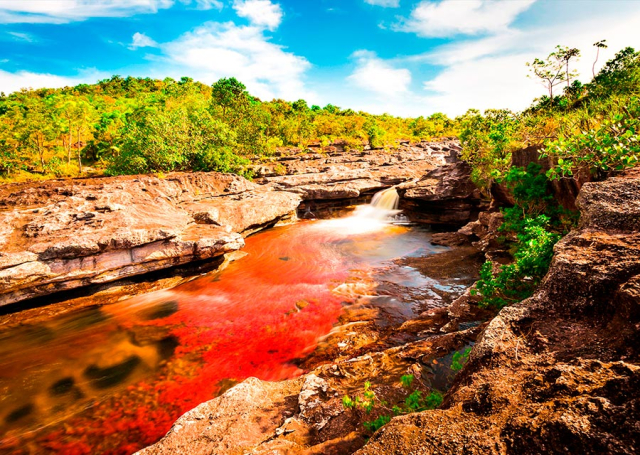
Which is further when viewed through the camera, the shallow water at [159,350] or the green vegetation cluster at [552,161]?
the shallow water at [159,350]

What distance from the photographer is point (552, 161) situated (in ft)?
21.0

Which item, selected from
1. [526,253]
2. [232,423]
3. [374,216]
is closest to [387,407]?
[232,423]

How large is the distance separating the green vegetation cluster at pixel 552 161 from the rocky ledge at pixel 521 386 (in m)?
0.59

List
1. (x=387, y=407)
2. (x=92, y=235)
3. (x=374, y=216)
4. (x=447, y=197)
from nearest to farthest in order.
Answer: (x=387, y=407)
(x=92, y=235)
(x=447, y=197)
(x=374, y=216)

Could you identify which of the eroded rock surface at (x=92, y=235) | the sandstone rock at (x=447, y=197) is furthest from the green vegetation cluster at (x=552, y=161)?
the eroded rock surface at (x=92, y=235)

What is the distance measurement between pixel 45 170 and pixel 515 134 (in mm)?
30402

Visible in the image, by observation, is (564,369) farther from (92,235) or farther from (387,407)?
(92,235)

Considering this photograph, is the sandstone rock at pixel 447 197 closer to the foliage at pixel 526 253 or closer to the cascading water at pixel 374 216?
the cascading water at pixel 374 216

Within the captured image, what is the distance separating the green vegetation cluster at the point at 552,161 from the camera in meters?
3.95

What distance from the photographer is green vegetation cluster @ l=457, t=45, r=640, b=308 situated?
3.95 m

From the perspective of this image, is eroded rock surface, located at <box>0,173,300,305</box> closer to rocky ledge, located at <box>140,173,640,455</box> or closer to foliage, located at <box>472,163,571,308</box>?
rocky ledge, located at <box>140,173,640,455</box>

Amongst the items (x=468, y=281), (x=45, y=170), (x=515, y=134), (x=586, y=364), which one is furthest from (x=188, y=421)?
(x=45, y=170)

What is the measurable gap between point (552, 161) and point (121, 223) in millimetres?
12528

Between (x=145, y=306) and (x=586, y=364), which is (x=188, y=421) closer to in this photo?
(x=586, y=364)
